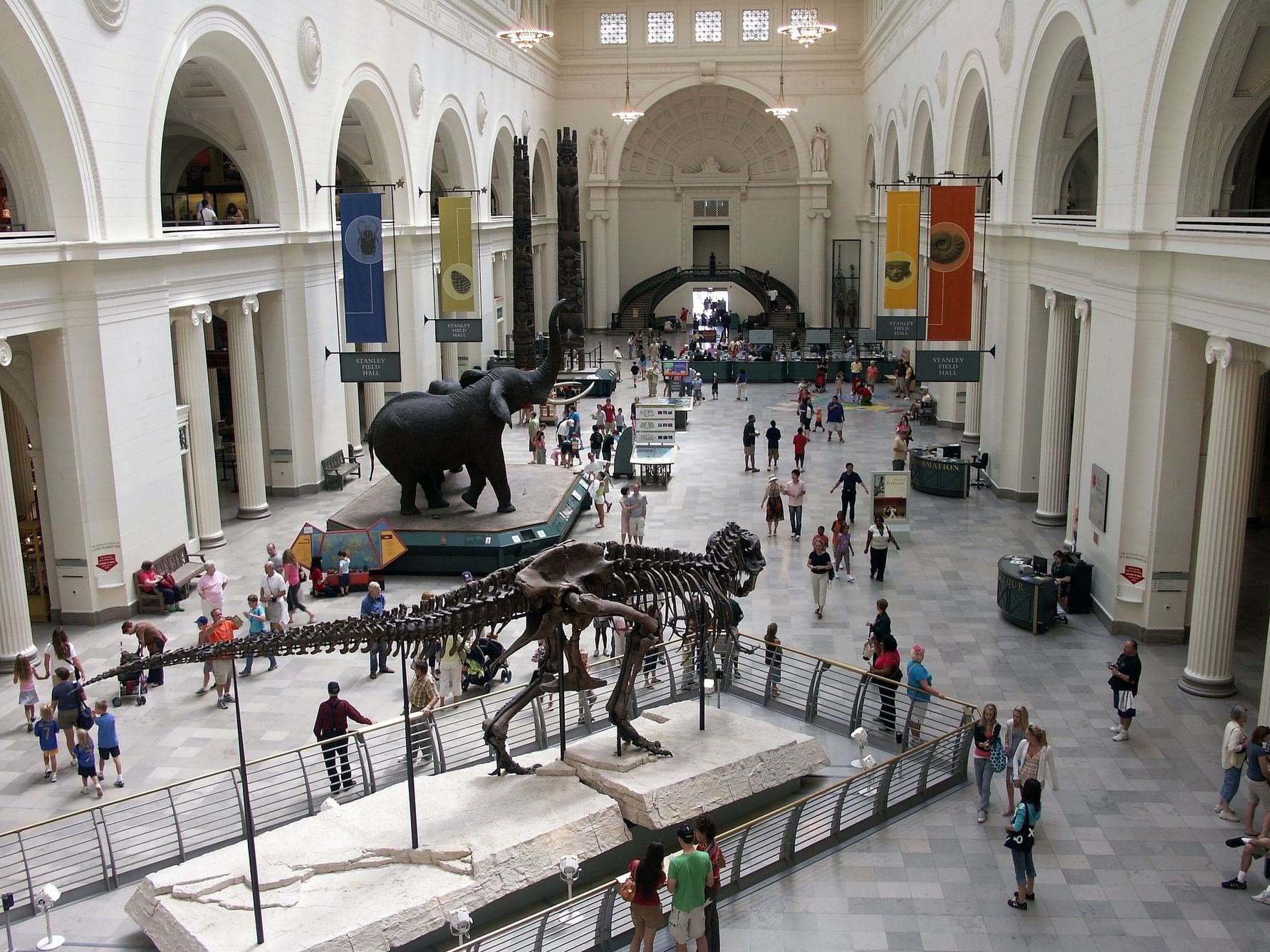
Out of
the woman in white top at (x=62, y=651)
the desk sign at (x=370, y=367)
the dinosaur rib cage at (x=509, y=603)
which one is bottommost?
the woman in white top at (x=62, y=651)

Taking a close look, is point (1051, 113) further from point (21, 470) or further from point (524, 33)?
point (524, 33)

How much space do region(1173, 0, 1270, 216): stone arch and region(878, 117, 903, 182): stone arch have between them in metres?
21.2

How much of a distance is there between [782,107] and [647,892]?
36630mm

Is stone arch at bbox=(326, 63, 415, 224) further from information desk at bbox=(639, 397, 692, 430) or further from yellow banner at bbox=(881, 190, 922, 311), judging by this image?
yellow banner at bbox=(881, 190, 922, 311)

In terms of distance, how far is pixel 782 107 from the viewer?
40.6m

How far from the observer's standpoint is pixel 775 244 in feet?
158

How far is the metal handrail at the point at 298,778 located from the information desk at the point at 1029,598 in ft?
8.83

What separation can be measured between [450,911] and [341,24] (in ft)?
62.9

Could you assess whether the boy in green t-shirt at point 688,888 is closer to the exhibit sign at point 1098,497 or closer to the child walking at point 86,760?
the child walking at point 86,760

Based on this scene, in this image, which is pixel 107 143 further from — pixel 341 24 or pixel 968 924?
pixel 968 924

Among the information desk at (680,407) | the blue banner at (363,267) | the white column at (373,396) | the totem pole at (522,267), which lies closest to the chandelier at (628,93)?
the totem pole at (522,267)

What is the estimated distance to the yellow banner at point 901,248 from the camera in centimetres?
2062

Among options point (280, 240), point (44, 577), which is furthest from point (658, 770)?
point (280, 240)

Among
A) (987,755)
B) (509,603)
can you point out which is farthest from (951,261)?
(509,603)
